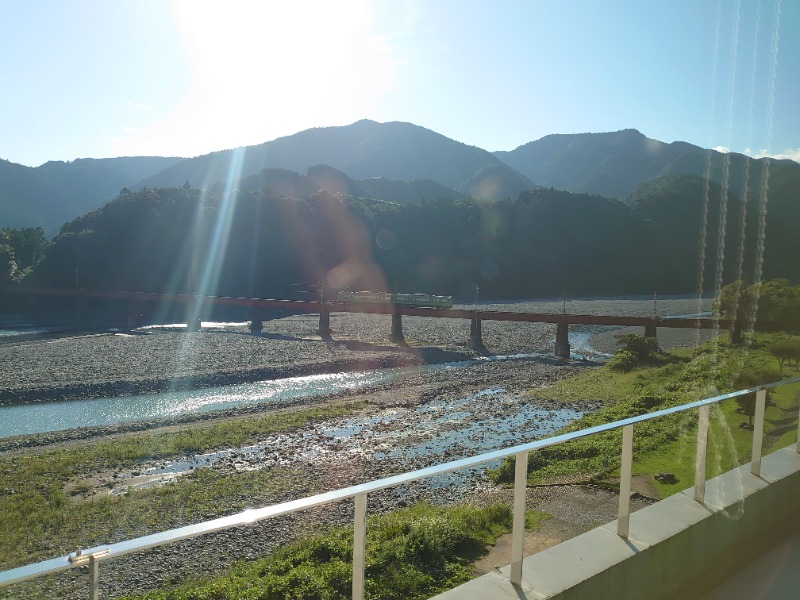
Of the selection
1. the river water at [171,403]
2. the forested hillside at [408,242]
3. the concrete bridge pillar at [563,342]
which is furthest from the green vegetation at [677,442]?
the forested hillside at [408,242]

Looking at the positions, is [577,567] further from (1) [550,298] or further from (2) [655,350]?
(1) [550,298]

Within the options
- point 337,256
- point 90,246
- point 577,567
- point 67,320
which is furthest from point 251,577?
point 337,256

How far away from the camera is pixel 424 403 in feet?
76.5

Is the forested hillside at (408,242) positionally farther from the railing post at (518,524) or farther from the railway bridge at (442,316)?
the railing post at (518,524)

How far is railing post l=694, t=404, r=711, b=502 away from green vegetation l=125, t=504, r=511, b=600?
1404 mm

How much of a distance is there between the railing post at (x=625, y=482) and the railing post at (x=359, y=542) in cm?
184

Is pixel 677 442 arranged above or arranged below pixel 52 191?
below

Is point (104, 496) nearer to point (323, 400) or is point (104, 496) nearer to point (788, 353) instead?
point (323, 400)

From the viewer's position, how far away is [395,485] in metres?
2.58

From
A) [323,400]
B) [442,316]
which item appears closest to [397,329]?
[442,316]

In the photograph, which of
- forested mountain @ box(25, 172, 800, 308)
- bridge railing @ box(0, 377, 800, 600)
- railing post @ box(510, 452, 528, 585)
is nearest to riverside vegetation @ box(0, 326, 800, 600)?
bridge railing @ box(0, 377, 800, 600)

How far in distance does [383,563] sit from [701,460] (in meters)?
2.69

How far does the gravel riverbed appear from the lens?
22.3 feet

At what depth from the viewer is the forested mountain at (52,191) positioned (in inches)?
5886
